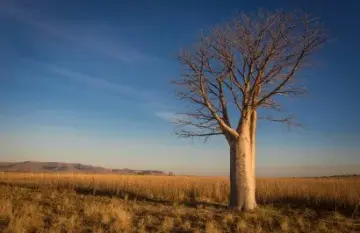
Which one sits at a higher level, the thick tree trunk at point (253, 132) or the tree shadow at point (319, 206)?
the thick tree trunk at point (253, 132)

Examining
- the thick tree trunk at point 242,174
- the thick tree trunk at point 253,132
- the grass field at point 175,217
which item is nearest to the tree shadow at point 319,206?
the grass field at point 175,217

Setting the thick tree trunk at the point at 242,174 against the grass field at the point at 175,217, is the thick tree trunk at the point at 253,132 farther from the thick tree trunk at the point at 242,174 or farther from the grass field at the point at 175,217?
the grass field at the point at 175,217

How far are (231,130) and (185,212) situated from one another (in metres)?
3.41

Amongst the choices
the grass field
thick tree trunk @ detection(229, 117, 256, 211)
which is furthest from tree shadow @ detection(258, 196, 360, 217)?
thick tree trunk @ detection(229, 117, 256, 211)

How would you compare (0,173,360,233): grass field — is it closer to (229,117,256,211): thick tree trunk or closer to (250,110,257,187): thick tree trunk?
(229,117,256,211): thick tree trunk

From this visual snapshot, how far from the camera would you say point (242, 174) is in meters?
12.7

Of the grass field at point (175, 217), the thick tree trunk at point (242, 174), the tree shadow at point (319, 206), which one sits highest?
the thick tree trunk at point (242, 174)

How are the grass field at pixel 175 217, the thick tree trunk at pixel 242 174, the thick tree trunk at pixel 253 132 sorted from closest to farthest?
the grass field at pixel 175 217, the thick tree trunk at pixel 242 174, the thick tree trunk at pixel 253 132

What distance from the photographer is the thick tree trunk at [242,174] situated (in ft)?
41.6

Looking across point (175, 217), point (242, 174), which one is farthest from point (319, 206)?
→ point (175, 217)

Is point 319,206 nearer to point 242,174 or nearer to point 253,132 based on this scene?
point 242,174

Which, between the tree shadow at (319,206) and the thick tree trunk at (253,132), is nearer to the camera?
the tree shadow at (319,206)

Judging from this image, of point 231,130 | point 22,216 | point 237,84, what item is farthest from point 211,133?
point 22,216

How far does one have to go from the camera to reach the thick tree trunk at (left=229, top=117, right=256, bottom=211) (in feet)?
41.6
